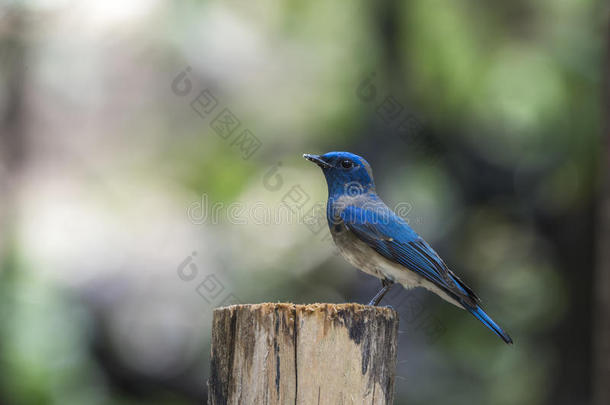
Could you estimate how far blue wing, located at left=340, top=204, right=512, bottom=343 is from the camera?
4484mm

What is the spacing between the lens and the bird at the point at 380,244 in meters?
→ 4.54

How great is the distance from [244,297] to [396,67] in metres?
3.92

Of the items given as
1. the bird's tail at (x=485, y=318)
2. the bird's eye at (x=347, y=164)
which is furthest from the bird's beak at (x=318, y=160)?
the bird's tail at (x=485, y=318)

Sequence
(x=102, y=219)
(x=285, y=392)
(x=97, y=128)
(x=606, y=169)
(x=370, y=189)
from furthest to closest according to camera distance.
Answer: (x=97, y=128) < (x=102, y=219) < (x=606, y=169) < (x=370, y=189) < (x=285, y=392)

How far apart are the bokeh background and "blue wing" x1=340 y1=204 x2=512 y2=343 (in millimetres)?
3419

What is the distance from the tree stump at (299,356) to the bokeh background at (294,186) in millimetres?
4999

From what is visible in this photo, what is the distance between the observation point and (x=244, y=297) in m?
8.65

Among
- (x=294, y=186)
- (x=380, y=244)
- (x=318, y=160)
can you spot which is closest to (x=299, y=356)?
(x=380, y=244)

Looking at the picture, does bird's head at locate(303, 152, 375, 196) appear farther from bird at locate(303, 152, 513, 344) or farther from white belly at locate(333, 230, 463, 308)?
white belly at locate(333, 230, 463, 308)

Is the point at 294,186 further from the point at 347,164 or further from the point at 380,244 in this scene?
the point at 380,244

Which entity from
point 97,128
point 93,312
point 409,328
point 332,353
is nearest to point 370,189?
point 332,353

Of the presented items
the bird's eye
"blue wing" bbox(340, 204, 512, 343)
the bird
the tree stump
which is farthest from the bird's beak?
the tree stump

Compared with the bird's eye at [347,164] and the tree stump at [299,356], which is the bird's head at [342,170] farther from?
the tree stump at [299,356]

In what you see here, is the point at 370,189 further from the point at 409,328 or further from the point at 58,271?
the point at 58,271
